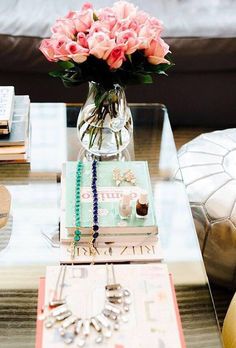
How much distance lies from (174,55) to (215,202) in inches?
25.0

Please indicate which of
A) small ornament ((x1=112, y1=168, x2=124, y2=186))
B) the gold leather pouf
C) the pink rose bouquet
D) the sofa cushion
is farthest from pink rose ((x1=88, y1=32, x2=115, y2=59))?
the sofa cushion

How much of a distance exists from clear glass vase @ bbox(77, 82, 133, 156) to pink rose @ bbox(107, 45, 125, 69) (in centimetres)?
8

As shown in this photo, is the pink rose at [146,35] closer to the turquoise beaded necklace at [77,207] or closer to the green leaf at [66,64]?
the green leaf at [66,64]

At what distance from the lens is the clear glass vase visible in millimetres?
1055

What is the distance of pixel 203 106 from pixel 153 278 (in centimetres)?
111

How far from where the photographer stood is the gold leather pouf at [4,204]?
105 cm

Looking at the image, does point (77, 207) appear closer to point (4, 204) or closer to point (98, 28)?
point (4, 204)

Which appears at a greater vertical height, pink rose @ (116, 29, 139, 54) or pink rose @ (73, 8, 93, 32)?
pink rose @ (73, 8, 93, 32)

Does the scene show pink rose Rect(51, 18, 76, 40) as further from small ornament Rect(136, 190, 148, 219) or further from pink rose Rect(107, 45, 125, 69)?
small ornament Rect(136, 190, 148, 219)

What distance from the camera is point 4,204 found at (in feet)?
3.55

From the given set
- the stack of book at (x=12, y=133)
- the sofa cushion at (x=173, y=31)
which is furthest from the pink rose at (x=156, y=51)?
the sofa cushion at (x=173, y=31)

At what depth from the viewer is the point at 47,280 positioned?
2.94 ft

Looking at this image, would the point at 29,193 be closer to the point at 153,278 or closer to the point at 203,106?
the point at 153,278

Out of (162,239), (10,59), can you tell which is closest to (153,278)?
(162,239)
